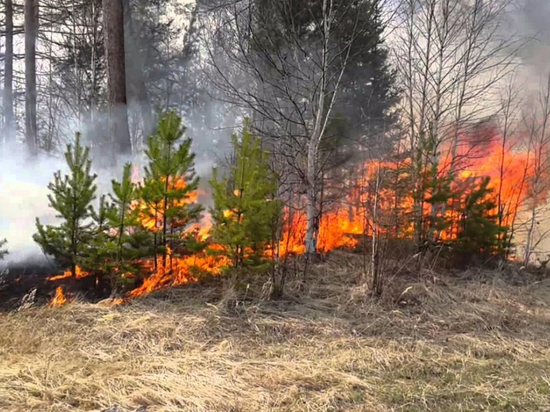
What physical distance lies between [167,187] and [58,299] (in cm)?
193

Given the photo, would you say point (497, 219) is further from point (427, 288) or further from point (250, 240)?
point (250, 240)

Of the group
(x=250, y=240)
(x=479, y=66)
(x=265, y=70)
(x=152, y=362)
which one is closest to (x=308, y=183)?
(x=250, y=240)

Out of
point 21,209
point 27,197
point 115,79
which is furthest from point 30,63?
point 21,209

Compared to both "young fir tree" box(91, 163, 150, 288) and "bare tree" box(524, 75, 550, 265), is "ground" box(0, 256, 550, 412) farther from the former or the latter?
"bare tree" box(524, 75, 550, 265)

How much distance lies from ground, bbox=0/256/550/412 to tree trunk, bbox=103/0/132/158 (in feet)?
10.9

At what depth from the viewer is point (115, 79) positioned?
7.62 metres

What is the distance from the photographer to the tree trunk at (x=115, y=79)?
24.9ft

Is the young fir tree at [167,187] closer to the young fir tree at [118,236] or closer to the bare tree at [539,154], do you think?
the young fir tree at [118,236]

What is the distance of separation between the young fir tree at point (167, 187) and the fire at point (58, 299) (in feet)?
4.23

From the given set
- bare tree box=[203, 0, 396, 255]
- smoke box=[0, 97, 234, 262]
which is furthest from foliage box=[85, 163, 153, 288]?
bare tree box=[203, 0, 396, 255]

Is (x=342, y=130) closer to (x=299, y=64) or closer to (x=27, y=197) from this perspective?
(x=299, y=64)

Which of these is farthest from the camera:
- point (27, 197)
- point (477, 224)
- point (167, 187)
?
point (477, 224)

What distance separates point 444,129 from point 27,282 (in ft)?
30.0

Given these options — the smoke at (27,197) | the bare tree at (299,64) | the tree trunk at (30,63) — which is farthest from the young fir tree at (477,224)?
the tree trunk at (30,63)
